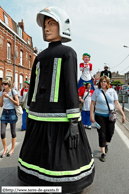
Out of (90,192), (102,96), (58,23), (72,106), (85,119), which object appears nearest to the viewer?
(72,106)

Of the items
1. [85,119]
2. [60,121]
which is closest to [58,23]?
[60,121]

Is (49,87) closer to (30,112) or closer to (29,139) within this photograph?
(30,112)

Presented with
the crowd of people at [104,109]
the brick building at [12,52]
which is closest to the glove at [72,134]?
the crowd of people at [104,109]

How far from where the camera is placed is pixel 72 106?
2.58m

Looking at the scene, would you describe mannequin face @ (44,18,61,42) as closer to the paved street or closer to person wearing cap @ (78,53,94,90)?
the paved street

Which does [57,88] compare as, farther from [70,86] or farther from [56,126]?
[56,126]

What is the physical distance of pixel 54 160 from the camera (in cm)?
251

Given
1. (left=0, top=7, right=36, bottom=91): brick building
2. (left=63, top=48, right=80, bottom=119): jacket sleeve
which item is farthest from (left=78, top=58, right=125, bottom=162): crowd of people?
(left=0, top=7, right=36, bottom=91): brick building

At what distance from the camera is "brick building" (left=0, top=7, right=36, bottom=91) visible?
22.1 metres

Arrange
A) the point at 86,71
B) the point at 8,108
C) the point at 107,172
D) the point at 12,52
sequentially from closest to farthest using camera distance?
the point at 107,172, the point at 8,108, the point at 86,71, the point at 12,52

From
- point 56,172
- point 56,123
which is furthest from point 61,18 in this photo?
point 56,172

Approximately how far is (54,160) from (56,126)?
434 mm

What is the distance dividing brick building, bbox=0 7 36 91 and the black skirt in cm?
2029

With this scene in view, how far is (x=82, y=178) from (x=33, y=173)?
2.14ft
